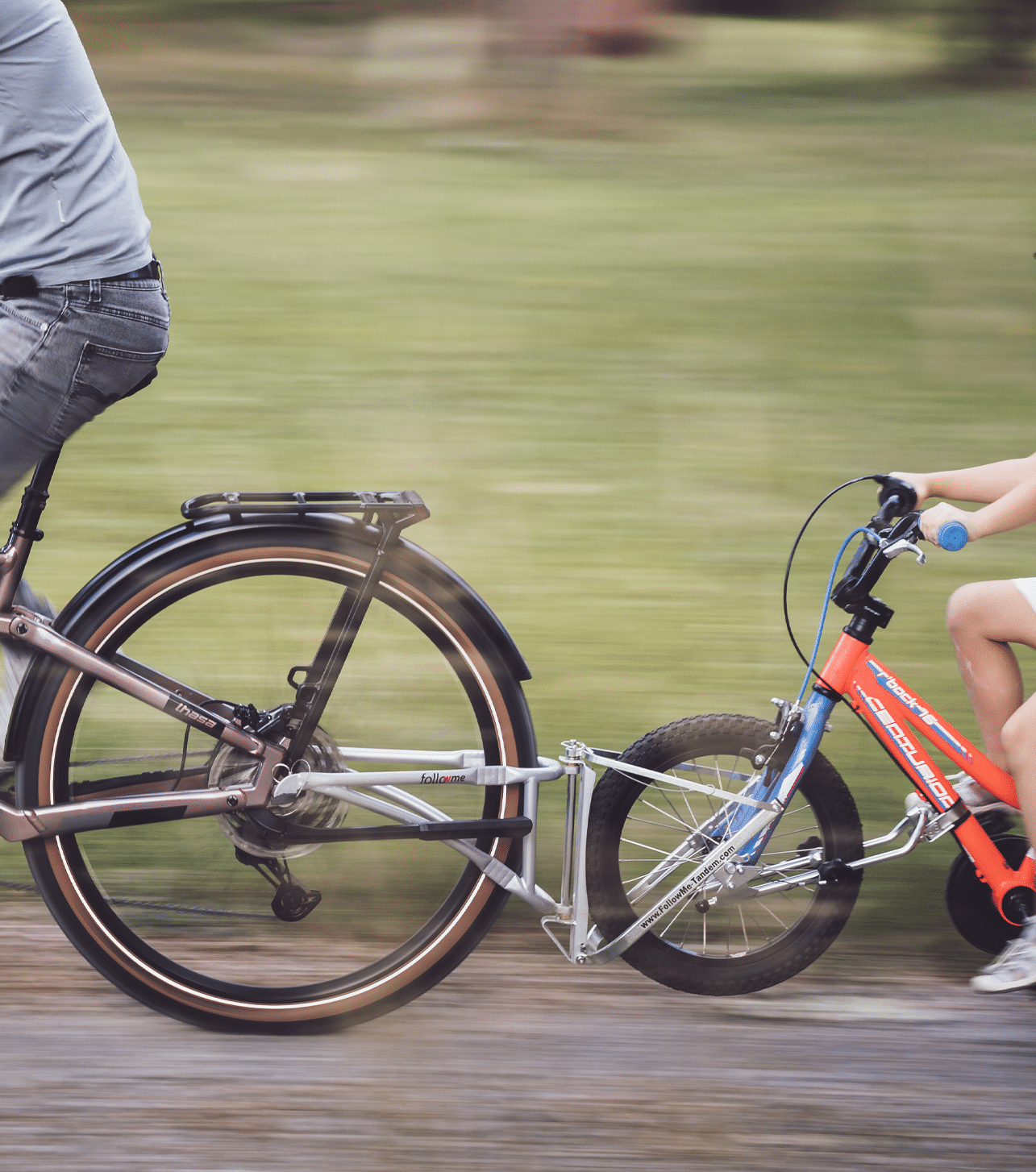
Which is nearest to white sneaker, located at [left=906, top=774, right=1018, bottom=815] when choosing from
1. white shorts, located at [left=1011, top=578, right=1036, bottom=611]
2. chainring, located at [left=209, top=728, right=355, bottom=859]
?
white shorts, located at [left=1011, top=578, right=1036, bottom=611]

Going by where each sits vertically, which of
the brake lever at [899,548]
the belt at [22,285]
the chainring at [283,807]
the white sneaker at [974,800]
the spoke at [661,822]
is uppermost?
the belt at [22,285]

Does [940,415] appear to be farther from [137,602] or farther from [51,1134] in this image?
[51,1134]

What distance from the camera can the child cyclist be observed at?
2.80m

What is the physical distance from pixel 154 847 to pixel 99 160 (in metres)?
1.59

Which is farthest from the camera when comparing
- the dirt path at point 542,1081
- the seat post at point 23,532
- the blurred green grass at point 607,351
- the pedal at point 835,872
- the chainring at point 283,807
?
the blurred green grass at point 607,351

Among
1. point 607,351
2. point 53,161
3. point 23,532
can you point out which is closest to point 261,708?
point 23,532

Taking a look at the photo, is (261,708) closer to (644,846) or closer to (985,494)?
(644,846)

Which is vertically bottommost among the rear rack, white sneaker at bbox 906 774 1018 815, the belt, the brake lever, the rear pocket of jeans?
white sneaker at bbox 906 774 1018 815

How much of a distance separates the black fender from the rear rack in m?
0.02

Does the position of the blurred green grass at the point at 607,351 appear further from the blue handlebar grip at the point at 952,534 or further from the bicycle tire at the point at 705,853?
the blue handlebar grip at the point at 952,534

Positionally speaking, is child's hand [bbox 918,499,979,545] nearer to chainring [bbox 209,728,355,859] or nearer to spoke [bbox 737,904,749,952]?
spoke [bbox 737,904,749,952]

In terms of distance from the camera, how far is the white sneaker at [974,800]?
291 centimetres

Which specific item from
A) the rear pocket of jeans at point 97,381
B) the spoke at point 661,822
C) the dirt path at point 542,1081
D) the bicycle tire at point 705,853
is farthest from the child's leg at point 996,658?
the rear pocket of jeans at point 97,381

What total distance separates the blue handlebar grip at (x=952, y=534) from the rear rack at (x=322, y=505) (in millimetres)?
955
